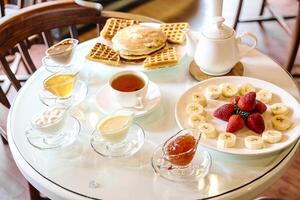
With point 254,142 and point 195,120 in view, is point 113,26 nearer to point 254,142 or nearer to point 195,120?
point 195,120

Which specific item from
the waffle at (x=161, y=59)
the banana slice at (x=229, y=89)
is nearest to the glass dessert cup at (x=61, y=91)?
the waffle at (x=161, y=59)

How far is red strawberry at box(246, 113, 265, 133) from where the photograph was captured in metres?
0.99

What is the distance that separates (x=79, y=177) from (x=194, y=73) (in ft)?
1.72

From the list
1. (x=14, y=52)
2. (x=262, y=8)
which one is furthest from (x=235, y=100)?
(x=262, y=8)

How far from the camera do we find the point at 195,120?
3.41 feet

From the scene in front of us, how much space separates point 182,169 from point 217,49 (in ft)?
1.32

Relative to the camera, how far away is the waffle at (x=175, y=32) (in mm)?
1357

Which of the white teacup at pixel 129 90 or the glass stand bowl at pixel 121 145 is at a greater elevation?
the white teacup at pixel 129 90

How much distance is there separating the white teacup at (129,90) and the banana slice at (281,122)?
0.35m

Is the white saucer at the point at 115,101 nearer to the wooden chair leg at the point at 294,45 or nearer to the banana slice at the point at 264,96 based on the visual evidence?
the banana slice at the point at 264,96

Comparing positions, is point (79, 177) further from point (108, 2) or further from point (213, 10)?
point (108, 2)

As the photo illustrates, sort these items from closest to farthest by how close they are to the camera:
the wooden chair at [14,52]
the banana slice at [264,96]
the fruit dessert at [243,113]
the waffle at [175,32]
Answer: the fruit dessert at [243,113] → the banana slice at [264,96] → the waffle at [175,32] → the wooden chair at [14,52]


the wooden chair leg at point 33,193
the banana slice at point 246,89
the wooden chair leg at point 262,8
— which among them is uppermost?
the banana slice at point 246,89

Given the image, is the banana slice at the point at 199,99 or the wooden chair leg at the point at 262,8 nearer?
the banana slice at the point at 199,99
